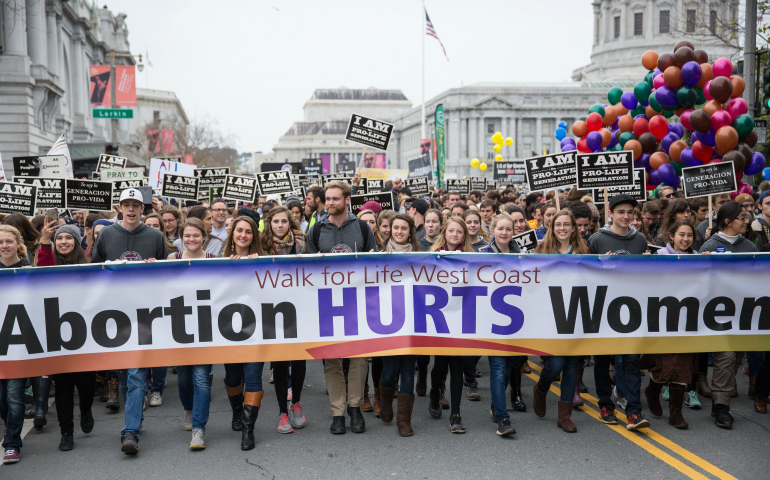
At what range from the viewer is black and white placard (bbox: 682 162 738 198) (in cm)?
915

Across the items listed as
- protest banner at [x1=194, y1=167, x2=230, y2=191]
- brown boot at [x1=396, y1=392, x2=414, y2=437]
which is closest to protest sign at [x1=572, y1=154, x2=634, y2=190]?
brown boot at [x1=396, y1=392, x2=414, y2=437]

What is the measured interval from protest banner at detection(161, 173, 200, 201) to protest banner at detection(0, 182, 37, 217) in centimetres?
343

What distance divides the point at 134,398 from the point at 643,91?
41.4ft

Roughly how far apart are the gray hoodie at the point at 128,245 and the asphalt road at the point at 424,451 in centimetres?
152

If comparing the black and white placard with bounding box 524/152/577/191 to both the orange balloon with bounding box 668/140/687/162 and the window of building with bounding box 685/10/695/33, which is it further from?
the window of building with bounding box 685/10/695/33

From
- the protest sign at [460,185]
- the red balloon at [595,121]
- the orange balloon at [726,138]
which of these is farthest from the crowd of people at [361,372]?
the protest sign at [460,185]

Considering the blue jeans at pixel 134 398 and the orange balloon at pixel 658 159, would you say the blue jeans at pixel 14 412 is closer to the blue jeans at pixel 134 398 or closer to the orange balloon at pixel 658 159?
the blue jeans at pixel 134 398

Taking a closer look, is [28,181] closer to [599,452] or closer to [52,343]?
[52,343]

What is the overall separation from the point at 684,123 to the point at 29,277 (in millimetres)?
11725

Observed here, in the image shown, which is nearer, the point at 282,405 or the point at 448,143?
the point at 282,405

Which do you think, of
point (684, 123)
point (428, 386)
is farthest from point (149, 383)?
point (684, 123)

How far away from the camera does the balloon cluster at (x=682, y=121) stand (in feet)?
41.3

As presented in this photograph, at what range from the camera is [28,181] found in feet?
34.7

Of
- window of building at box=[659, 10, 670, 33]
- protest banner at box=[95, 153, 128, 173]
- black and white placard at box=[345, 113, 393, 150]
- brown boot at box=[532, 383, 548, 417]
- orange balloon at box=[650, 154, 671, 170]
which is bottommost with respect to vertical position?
brown boot at box=[532, 383, 548, 417]
